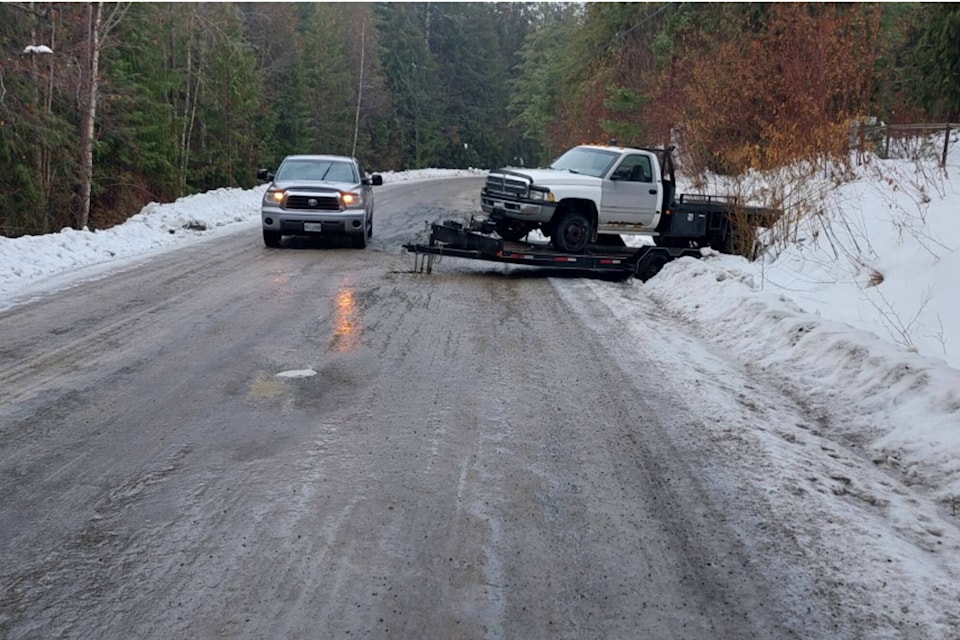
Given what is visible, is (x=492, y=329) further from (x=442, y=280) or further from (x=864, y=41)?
(x=864, y=41)

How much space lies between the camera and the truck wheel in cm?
1356

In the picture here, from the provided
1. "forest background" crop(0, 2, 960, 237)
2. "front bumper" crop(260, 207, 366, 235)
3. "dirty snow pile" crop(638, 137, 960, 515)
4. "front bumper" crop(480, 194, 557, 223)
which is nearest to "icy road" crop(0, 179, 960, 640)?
"dirty snow pile" crop(638, 137, 960, 515)

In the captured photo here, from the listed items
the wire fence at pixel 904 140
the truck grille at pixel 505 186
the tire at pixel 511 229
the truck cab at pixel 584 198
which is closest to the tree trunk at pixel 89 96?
the tire at pixel 511 229

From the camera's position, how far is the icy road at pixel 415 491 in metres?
3.46

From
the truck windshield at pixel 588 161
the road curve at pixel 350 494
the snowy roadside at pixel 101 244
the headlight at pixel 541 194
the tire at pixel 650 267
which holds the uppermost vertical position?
the truck windshield at pixel 588 161

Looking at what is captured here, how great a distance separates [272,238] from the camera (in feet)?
50.5

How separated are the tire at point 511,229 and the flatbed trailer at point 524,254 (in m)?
0.87

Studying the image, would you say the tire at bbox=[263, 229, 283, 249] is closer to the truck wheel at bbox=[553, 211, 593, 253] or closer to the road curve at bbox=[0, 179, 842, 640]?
the truck wheel at bbox=[553, 211, 593, 253]

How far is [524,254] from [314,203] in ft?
15.5

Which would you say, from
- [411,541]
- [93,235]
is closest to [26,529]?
[411,541]

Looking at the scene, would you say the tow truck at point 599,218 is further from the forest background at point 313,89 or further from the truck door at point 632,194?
the forest background at point 313,89

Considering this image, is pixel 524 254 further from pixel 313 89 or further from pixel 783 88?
pixel 313 89

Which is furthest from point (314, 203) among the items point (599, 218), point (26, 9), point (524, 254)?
point (26, 9)

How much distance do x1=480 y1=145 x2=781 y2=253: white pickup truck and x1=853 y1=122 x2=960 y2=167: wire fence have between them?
393 centimetres
